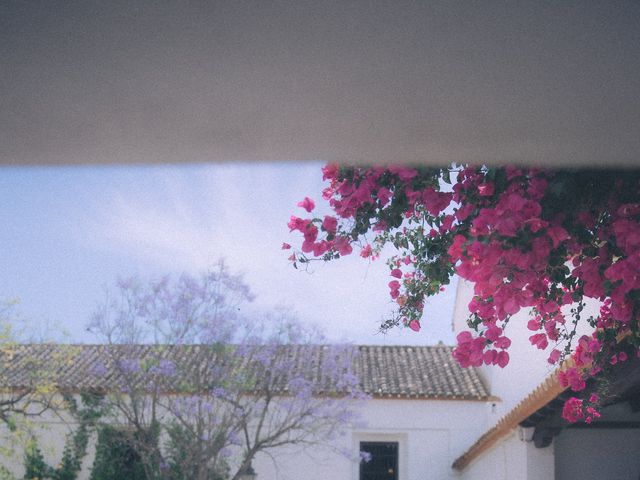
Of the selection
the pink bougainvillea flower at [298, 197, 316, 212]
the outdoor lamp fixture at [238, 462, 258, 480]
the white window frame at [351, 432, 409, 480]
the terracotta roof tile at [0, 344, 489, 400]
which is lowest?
the outdoor lamp fixture at [238, 462, 258, 480]

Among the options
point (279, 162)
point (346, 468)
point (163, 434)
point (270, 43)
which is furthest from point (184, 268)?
point (270, 43)

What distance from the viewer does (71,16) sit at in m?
2.12

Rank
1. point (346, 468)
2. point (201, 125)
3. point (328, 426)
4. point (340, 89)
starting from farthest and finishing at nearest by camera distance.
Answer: point (346, 468)
point (328, 426)
point (201, 125)
point (340, 89)

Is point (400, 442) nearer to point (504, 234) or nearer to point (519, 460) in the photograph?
point (519, 460)

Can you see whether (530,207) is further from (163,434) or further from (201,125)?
(163,434)

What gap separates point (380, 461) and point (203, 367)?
5521mm

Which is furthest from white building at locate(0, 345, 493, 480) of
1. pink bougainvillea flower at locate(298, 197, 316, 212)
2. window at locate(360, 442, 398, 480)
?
pink bougainvillea flower at locate(298, 197, 316, 212)

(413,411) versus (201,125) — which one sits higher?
(413,411)

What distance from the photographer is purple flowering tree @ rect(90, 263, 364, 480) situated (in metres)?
13.8

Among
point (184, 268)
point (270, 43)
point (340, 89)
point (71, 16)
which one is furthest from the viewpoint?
point (184, 268)

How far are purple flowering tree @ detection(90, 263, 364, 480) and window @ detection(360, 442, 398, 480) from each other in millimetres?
2775

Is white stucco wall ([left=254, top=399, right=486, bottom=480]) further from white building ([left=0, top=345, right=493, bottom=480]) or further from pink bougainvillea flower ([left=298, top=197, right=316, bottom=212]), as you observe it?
pink bougainvillea flower ([left=298, top=197, right=316, bottom=212])

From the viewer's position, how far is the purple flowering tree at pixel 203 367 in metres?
13.8

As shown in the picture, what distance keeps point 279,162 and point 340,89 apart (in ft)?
2.19
